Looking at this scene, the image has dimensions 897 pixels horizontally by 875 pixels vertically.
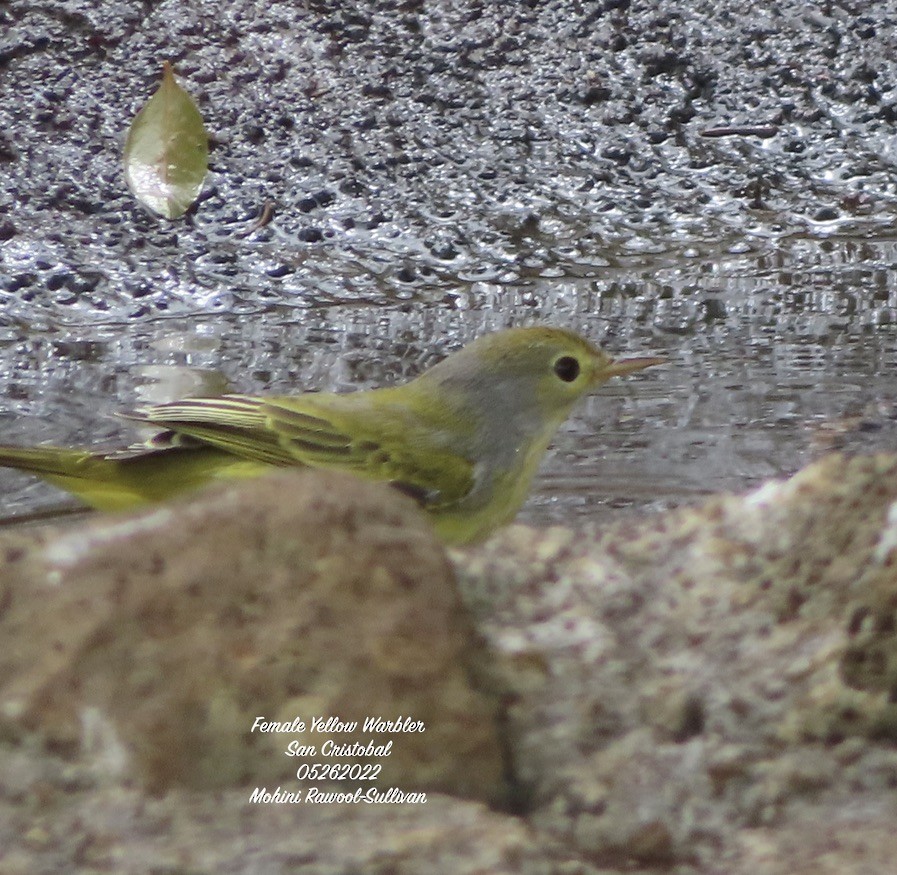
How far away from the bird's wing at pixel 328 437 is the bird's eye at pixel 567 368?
1.31 feet

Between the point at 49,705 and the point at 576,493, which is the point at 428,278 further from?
the point at 49,705

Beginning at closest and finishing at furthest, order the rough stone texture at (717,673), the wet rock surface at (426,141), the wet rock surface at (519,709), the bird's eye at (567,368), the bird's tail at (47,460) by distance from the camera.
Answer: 1. the wet rock surface at (519,709)
2. the rough stone texture at (717,673)
3. the bird's tail at (47,460)
4. the bird's eye at (567,368)
5. the wet rock surface at (426,141)

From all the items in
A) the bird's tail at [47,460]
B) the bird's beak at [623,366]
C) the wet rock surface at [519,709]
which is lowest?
the wet rock surface at [519,709]

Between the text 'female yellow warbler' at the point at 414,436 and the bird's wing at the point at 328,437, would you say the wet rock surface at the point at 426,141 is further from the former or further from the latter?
the bird's wing at the point at 328,437

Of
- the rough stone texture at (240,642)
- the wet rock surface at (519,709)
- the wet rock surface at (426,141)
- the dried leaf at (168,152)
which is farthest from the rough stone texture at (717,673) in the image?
the dried leaf at (168,152)

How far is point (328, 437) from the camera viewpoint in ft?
14.6

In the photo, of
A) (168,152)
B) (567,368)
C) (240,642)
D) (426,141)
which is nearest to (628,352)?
(567,368)

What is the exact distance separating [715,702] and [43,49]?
181 inches

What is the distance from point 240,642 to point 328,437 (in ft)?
7.05

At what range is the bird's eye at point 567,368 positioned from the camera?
4656mm

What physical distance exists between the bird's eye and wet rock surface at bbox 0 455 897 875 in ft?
6.02

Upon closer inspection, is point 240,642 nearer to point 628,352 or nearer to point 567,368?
point 567,368

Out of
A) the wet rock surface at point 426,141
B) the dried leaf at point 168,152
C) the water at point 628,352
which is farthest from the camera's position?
the dried leaf at point 168,152

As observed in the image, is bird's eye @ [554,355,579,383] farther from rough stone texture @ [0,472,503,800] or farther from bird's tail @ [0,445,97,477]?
rough stone texture @ [0,472,503,800]
